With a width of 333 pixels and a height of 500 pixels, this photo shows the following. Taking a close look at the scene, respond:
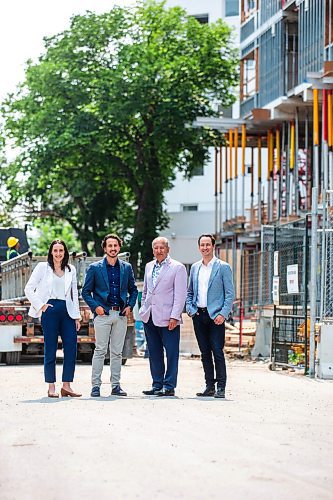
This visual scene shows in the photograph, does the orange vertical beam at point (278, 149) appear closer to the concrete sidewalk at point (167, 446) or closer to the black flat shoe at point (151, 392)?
the concrete sidewalk at point (167, 446)

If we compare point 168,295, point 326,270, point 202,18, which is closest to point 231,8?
point 202,18

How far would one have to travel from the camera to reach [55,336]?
52.1 feet

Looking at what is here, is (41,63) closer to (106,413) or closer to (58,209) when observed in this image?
(58,209)

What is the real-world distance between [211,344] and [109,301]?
1.30 m

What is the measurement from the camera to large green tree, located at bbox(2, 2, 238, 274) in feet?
173

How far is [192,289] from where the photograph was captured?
53.3ft

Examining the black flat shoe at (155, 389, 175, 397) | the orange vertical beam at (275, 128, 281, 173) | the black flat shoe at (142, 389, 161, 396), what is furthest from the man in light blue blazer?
the orange vertical beam at (275, 128, 281, 173)

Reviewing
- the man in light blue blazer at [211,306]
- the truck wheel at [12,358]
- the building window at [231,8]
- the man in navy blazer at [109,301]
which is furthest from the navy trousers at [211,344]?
the building window at [231,8]

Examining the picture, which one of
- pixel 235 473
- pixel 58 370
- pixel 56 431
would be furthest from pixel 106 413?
pixel 58 370

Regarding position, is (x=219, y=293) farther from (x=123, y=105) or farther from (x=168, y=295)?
(x=123, y=105)

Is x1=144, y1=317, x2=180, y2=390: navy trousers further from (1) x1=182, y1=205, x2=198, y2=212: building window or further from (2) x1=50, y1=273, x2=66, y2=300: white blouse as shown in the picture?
(1) x1=182, y1=205, x2=198, y2=212: building window

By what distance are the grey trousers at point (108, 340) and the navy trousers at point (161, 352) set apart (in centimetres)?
38

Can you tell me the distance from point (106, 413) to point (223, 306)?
2.94 meters

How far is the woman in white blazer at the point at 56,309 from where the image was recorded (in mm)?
15766
